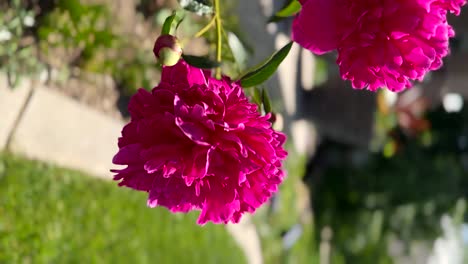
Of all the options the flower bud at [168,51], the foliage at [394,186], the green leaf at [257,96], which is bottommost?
the foliage at [394,186]

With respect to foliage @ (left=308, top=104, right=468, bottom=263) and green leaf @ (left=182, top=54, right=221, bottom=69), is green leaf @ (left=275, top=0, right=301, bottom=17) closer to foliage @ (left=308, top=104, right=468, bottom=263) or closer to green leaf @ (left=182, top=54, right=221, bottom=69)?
green leaf @ (left=182, top=54, right=221, bottom=69)

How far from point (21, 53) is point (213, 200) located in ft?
4.54

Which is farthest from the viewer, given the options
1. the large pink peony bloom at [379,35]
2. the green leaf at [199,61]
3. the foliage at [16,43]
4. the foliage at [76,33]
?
the foliage at [76,33]

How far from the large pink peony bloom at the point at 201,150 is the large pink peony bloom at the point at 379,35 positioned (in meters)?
0.16

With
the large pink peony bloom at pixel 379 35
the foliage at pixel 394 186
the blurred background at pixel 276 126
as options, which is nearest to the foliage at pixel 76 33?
the blurred background at pixel 276 126

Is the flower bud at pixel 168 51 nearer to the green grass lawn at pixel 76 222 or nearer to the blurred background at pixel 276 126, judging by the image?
the blurred background at pixel 276 126

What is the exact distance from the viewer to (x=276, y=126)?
1332 millimetres

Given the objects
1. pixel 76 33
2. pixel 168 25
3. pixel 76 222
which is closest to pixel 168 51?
pixel 168 25

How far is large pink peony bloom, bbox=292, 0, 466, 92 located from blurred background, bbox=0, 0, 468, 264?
358 mm

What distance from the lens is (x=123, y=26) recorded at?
2.71 m

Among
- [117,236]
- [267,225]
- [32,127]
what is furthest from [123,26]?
[267,225]

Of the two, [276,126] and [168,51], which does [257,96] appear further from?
[168,51]

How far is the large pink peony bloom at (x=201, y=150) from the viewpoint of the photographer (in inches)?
36.7

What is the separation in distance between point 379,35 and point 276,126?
0.45m
